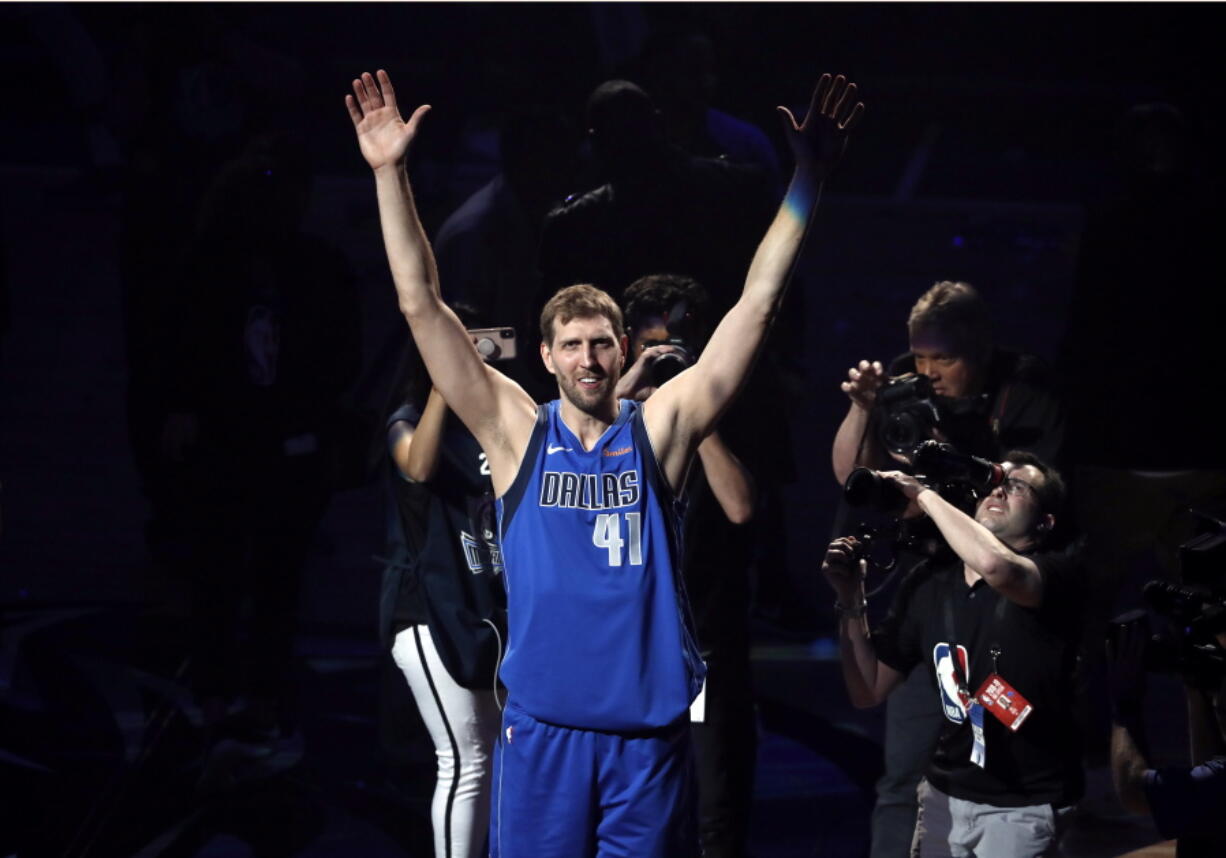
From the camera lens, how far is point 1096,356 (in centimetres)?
536

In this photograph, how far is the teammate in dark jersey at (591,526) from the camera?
10.3ft

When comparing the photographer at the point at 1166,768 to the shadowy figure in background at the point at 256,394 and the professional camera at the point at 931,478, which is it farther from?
the shadowy figure in background at the point at 256,394

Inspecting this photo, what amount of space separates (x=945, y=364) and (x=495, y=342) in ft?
4.34

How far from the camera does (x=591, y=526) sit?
3205mm

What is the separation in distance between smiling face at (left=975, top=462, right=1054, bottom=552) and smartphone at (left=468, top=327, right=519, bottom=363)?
1363mm

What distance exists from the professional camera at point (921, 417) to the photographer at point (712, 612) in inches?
18.6

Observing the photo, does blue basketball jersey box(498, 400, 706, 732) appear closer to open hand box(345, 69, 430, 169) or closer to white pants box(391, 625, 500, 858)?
open hand box(345, 69, 430, 169)

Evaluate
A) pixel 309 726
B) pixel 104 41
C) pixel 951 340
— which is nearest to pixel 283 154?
pixel 104 41

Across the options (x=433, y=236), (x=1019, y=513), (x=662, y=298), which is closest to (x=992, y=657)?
(x=1019, y=513)

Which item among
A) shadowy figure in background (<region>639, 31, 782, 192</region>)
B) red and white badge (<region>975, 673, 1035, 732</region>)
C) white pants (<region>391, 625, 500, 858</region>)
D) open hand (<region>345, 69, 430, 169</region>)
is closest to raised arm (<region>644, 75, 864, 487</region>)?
open hand (<region>345, 69, 430, 169</region>)

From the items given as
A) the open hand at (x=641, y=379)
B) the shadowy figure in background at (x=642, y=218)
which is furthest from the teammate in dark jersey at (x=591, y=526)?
the shadowy figure in background at (x=642, y=218)

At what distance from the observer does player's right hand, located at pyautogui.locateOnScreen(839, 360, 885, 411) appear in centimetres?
417

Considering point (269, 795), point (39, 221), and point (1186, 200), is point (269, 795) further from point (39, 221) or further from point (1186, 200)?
point (1186, 200)

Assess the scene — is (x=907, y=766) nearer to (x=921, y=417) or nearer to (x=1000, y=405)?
(x=921, y=417)
